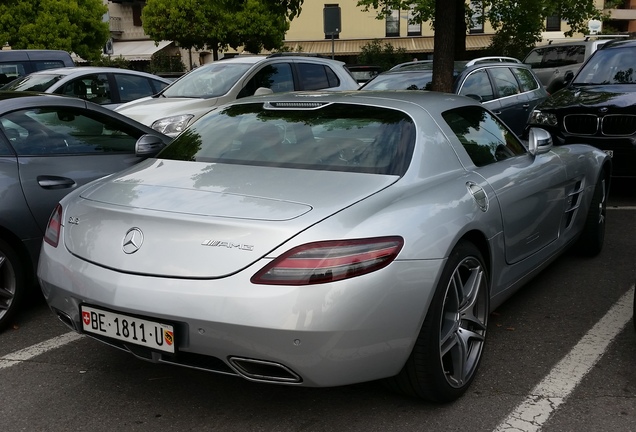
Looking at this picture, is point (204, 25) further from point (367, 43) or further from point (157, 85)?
point (157, 85)

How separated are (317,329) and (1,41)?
35.4 metres

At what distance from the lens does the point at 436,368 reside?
10.2 feet

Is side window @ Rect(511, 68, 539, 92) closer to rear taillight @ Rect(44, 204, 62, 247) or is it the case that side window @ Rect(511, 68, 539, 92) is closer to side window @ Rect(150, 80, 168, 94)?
side window @ Rect(150, 80, 168, 94)

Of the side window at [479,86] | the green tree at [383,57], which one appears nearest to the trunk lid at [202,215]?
the side window at [479,86]

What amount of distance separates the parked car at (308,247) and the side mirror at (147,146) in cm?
64

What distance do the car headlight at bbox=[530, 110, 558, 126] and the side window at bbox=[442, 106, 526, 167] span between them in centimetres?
387

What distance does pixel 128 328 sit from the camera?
2.91 metres

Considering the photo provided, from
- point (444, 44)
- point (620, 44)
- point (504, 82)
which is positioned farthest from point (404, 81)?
point (620, 44)

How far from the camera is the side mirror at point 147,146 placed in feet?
15.3

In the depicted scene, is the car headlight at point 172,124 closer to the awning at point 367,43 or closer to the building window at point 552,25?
the awning at point 367,43

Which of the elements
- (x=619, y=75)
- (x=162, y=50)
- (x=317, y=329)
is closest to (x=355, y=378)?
(x=317, y=329)

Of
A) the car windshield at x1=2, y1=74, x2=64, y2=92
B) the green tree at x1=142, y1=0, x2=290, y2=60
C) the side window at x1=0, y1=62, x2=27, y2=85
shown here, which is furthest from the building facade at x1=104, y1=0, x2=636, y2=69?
the car windshield at x1=2, y1=74, x2=64, y2=92

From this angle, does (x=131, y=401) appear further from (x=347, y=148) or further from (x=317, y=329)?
(x=347, y=148)

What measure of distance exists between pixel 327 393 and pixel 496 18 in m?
22.2
